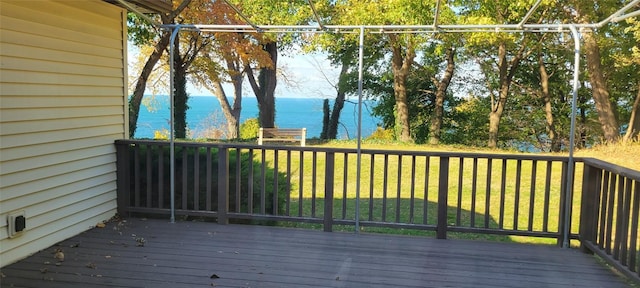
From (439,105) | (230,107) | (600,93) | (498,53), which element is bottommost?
(230,107)

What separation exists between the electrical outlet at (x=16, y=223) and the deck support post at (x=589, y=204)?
13.3 ft

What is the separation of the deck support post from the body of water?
474 inches

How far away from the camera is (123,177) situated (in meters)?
4.41

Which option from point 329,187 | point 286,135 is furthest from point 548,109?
point 329,187

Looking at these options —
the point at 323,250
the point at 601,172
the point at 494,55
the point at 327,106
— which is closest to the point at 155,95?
the point at 327,106

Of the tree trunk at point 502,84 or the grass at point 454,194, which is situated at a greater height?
the tree trunk at point 502,84

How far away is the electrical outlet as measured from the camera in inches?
124

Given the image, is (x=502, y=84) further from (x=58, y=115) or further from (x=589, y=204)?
(x=58, y=115)

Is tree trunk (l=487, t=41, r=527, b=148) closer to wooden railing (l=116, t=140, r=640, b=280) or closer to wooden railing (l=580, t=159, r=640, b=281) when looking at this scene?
wooden railing (l=116, t=140, r=640, b=280)

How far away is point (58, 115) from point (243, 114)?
636 inches

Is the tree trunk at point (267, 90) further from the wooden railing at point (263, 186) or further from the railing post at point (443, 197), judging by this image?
the railing post at point (443, 197)

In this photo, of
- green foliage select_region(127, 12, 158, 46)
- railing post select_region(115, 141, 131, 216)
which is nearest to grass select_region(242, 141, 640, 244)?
railing post select_region(115, 141, 131, 216)

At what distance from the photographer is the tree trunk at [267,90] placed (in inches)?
603

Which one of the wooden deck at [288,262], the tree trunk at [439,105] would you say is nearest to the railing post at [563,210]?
the wooden deck at [288,262]
